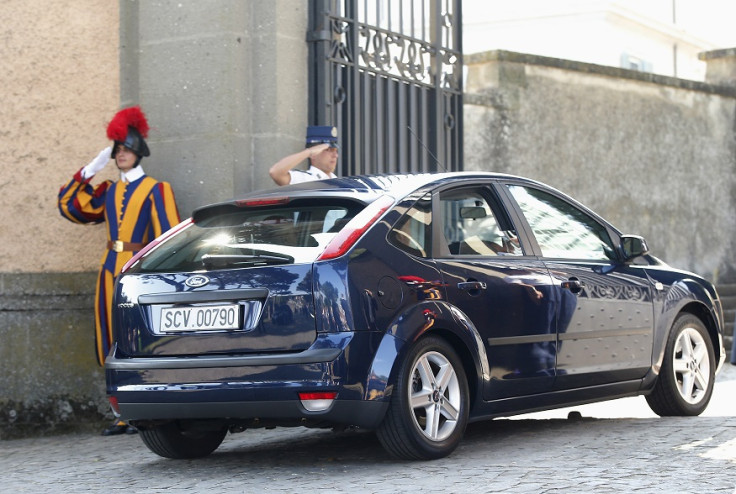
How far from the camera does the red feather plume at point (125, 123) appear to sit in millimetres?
8969

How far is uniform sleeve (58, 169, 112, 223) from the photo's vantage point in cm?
907

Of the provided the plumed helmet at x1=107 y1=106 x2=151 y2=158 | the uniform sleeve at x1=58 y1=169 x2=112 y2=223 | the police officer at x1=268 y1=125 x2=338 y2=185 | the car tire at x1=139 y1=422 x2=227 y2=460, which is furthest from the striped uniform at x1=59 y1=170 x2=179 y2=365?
the car tire at x1=139 y1=422 x2=227 y2=460

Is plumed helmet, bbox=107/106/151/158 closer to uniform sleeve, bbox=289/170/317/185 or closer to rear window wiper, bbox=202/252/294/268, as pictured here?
uniform sleeve, bbox=289/170/317/185

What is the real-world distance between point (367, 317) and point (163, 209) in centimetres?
323

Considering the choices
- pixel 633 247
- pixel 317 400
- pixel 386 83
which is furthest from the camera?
pixel 386 83

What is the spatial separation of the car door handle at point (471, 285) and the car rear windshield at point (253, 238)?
2.09 ft

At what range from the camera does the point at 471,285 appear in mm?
6754

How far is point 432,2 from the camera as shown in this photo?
1117 cm

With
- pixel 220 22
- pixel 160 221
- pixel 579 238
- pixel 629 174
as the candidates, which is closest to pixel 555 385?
pixel 579 238

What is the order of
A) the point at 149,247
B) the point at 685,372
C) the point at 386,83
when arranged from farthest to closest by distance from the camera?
1. the point at 386,83
2. the point at 685,372
3. the point at 149,247

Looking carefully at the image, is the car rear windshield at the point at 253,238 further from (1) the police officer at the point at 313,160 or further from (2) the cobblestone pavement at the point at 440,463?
(1) the police officer at the point at 313,160

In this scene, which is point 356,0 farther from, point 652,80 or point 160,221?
point 652,80

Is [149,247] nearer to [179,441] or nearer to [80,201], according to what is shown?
[179,441]

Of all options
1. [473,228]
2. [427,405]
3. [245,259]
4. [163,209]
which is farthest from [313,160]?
[427,405]
